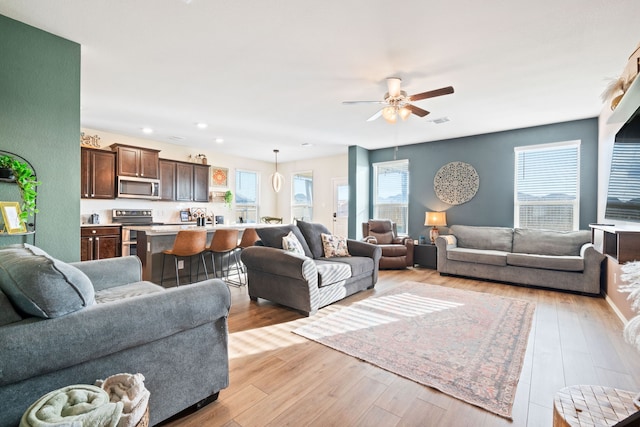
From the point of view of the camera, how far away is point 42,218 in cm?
246

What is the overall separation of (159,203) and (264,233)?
393 centimetres

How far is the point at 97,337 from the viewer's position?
1.23 metres

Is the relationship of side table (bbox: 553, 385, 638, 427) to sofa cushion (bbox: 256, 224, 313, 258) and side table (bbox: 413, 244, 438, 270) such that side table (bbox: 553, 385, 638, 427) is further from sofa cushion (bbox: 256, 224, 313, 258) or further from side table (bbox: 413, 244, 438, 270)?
side table (bbox: 413, 244, 438, 270)

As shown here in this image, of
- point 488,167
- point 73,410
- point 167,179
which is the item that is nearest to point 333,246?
point 73,410

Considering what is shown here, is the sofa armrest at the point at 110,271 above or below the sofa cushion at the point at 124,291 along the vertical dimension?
above

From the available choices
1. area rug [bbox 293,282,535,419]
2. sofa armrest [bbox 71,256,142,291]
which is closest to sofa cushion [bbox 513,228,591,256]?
area rug [bbox 293,282,535,419]

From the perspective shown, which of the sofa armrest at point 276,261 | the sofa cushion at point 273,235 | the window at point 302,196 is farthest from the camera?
the window at point 302,196

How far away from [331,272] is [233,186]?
212 inches

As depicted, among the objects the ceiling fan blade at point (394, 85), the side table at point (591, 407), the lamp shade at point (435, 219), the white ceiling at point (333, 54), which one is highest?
the white ceiling at point (333, 54)

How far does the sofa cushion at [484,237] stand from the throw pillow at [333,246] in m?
2.60

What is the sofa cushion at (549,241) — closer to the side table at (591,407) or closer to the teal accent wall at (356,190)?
the teal accent wall at (356,190)

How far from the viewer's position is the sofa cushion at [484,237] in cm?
505

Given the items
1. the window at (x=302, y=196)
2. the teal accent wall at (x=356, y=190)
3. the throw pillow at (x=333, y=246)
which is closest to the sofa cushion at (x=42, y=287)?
the throw pillow at (x=333, y=246)

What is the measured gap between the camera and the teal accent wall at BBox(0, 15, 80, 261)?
230cm
